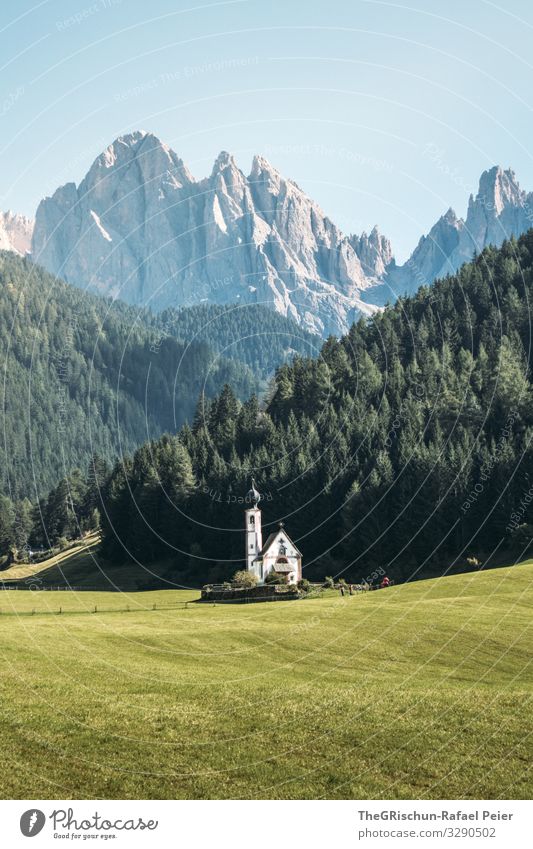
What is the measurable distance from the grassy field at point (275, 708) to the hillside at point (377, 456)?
53.4m

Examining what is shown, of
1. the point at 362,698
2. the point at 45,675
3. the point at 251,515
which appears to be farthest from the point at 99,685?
the point at 251,515

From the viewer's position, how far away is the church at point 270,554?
366 feet

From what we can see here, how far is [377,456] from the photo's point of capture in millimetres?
131375

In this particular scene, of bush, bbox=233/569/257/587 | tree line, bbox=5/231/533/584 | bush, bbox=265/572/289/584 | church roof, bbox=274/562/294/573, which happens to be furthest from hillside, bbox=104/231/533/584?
bush, bbox=233/569/257/587

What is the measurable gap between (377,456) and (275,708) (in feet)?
323

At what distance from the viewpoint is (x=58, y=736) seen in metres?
30.3

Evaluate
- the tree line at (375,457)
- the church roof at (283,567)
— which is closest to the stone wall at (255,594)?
the church roof at (283,567)

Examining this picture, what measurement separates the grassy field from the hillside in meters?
53.4

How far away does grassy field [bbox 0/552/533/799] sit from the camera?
1078 inches

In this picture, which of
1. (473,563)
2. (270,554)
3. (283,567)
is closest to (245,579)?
(283,567)

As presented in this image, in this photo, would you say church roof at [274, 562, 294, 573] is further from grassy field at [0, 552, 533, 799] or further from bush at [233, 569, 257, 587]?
grassy field at [0, 552, 533, 799]

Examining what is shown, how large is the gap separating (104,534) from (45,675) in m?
117

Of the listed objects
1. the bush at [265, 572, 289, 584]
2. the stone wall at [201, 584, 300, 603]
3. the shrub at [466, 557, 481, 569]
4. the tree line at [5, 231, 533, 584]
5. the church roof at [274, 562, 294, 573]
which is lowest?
the stone wall at [201, 584, 300, 603]

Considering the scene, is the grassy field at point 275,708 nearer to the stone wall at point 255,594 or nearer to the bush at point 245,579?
the stone wall at point 255,594
